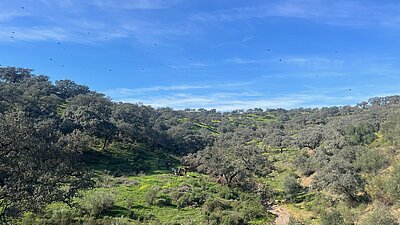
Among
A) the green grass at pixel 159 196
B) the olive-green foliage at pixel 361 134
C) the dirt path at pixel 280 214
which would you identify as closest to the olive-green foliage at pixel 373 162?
the dirt path at pixel 280 214

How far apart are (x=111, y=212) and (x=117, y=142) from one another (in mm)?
44283

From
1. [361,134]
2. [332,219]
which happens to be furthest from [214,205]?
[361,134]

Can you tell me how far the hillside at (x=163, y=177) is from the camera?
1692 cm

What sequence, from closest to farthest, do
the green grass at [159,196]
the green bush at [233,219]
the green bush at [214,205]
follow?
the green bush at [233,219] → the green grass at [159,196] → the green bush at [214,205]

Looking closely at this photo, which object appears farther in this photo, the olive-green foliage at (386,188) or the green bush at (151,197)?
the green bush at (151,197)

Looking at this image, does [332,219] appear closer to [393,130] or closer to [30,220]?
[30,220]

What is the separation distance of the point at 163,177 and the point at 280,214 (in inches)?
730

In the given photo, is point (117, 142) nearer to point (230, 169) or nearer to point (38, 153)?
point (230, 169)

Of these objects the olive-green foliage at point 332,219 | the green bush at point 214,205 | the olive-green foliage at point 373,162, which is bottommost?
the green bush at point 214,205

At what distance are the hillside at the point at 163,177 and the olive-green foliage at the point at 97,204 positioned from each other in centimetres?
9

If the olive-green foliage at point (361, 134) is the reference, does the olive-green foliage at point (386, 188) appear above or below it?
below

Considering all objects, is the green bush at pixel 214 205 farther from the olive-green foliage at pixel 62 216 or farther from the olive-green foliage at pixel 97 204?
the olive-green foliage at pixel 62 216

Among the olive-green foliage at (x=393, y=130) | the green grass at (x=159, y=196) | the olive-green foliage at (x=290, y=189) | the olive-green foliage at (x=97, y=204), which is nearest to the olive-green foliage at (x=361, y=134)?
the olive-green foliage at (x=393, y=130)

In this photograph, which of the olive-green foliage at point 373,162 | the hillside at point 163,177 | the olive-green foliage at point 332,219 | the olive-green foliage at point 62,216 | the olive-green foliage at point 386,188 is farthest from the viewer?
the olive-green foliage at point 373,162
